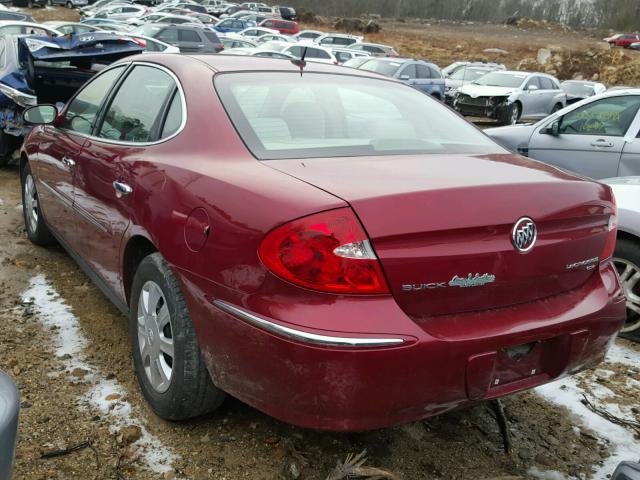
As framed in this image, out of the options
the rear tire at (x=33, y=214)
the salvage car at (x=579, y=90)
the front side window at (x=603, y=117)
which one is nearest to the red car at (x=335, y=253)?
the rear tire at (x=33, y=214)

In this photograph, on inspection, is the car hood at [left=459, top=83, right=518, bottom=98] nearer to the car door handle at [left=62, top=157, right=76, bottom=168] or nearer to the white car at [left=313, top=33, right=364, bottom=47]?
the car door handle at [left=62, top=157, right=76, bottom=168]

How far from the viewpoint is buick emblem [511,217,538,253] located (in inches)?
86.4

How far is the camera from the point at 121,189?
296cm

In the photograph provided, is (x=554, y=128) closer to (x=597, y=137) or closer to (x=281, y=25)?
(x=597, y=137)

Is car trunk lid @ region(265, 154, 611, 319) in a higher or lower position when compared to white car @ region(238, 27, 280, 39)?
higher

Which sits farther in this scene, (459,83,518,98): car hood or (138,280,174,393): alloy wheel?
(459,83,518,98): car hood

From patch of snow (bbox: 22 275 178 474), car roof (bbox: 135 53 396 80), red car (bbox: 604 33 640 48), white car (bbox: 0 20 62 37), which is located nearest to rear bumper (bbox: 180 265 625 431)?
patch of snow (bbox: 22 275 178 474)

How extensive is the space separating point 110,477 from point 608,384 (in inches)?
102

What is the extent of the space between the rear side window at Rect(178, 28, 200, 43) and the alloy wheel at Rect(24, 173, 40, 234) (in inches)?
760

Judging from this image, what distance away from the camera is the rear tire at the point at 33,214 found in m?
4.84

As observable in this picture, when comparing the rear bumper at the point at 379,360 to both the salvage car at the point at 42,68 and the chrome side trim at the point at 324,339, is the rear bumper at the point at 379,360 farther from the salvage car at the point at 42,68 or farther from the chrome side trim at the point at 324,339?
the salvage car at the point at 42,68

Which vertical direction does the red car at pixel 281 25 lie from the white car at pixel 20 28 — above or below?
below

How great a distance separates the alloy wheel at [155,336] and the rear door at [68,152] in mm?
1069

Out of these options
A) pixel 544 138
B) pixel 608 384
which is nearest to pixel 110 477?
pixel 608 384
